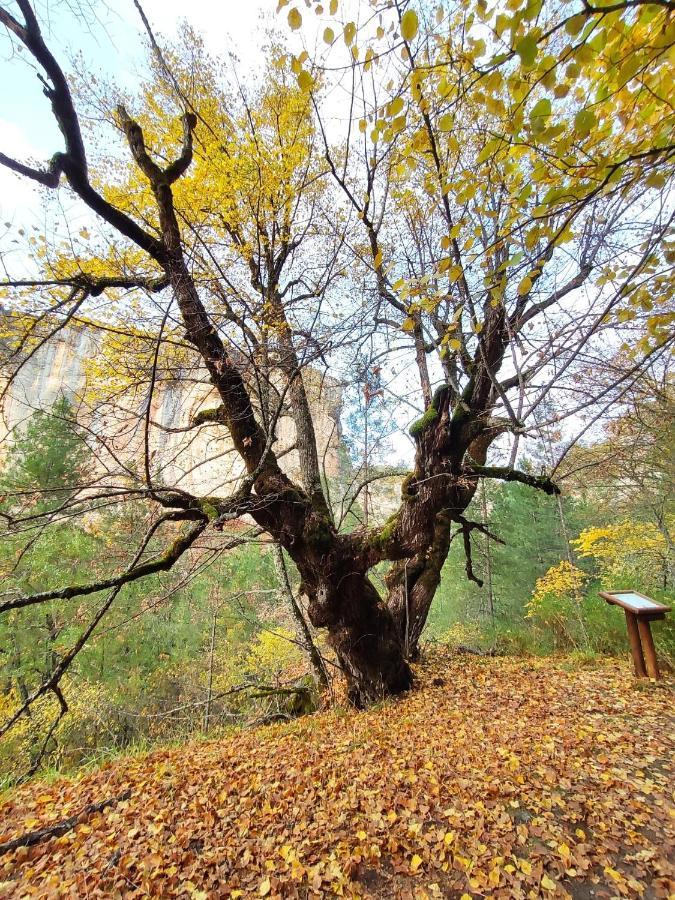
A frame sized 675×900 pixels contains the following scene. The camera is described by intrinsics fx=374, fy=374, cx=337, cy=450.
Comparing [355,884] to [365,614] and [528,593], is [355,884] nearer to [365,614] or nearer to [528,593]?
[365,614]

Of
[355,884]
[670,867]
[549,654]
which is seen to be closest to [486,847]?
[355,884]

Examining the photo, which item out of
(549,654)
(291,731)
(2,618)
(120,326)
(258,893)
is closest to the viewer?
(258,893)

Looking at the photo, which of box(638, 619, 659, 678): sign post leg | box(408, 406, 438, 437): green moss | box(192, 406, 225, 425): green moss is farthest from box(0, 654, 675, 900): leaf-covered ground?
box(192, 406, 225, 425): green moss

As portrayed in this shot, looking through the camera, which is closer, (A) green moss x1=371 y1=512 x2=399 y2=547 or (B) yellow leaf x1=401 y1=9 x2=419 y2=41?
(B) yellow leaf x1=401 y1=9 x2=419 y2=41

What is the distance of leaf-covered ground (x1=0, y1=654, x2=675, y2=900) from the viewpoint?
1756 mm

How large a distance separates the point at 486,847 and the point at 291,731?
2395 mm

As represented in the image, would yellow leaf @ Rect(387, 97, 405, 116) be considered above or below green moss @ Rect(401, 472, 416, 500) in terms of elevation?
above

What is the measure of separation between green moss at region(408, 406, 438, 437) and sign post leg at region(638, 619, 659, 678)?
10.7 ft

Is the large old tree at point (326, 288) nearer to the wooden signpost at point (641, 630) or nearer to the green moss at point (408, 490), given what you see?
the green moss at point (408, 490)

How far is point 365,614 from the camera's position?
408cm

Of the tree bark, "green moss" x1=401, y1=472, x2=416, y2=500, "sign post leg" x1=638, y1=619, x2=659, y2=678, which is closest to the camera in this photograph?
"green moss" x1=401, y1=472, x2=416, y2=500

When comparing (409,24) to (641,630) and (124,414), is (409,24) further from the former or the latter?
(641,630)

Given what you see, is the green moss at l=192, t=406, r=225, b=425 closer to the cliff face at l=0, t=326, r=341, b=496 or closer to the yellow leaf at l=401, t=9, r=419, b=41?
the cliff face at l=0, t=326, r=341, b=496

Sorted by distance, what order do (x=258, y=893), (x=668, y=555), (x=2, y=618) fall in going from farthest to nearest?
(x=668, y=555) → (x=2, y=618) → (x=258, y=893)
